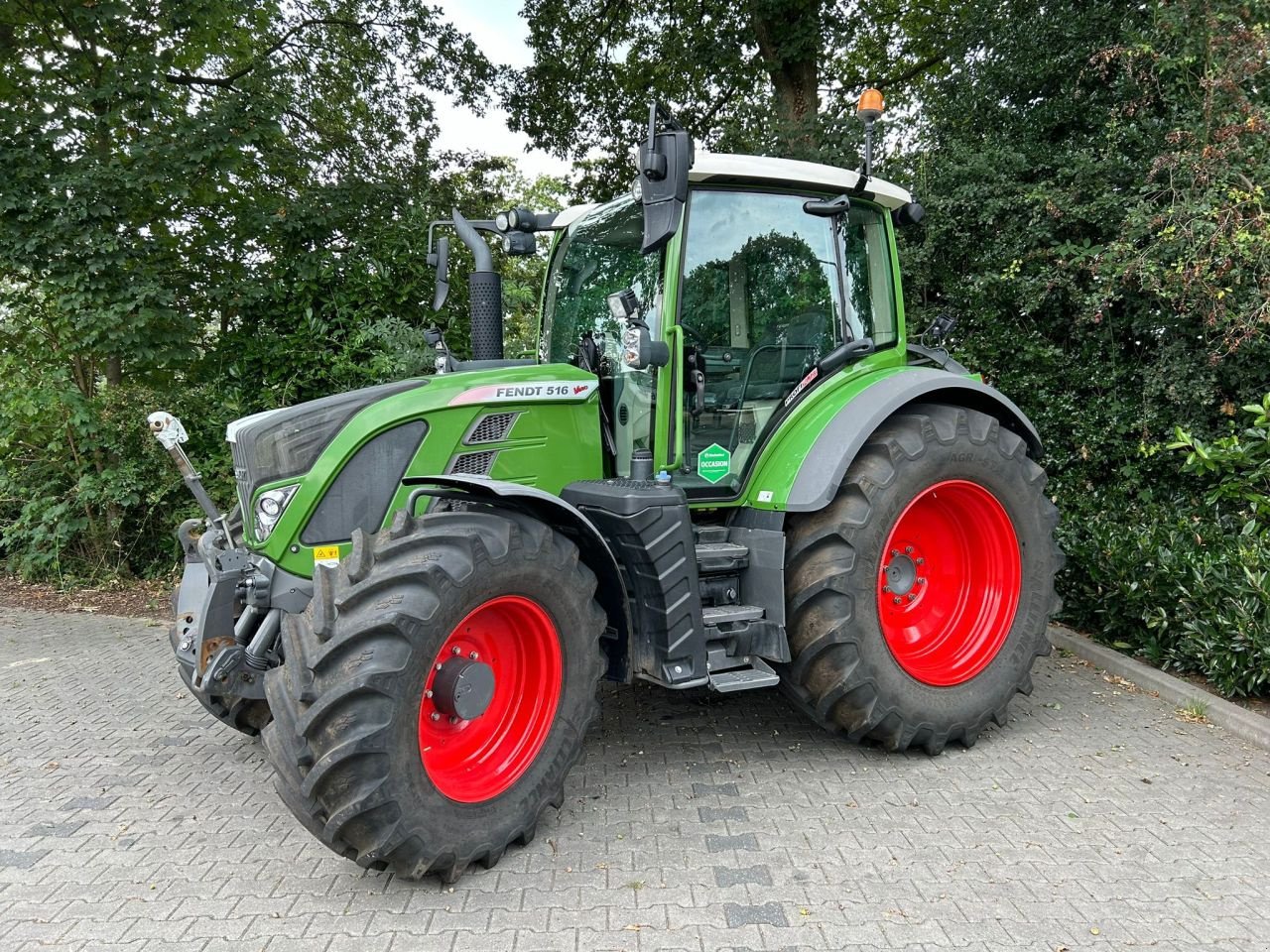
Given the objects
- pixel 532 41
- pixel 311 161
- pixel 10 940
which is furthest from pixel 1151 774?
pixel 532 41

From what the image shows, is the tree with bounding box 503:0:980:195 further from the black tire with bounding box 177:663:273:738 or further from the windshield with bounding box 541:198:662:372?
the black tire with bounding box 177:663:273:738

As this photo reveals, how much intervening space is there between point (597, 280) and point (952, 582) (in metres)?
2.24

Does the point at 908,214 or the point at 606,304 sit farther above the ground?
the point at 908,214

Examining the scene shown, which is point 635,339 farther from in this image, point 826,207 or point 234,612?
point 234,612

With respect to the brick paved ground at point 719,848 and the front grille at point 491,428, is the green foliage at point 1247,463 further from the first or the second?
the front grille at point 491,428

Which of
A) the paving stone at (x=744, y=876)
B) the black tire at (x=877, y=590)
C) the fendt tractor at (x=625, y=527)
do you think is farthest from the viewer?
the black tire at (x=877, y=590)

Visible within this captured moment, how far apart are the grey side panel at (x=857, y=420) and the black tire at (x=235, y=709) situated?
2.42 meters

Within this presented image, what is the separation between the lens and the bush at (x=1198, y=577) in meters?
4.34

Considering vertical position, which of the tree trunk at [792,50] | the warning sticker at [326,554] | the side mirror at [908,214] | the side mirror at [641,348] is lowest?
the warning sticker at [326,554]

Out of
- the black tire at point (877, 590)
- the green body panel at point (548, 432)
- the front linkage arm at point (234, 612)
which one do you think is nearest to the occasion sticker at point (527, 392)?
the green body panel at point (548, 432)

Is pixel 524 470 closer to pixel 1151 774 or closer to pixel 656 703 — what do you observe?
pixel 656 703

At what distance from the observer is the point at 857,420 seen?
145 inches

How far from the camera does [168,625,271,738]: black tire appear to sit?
3.57 metres

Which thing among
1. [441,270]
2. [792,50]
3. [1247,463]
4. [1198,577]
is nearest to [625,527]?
[441,270]
